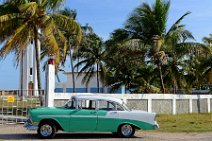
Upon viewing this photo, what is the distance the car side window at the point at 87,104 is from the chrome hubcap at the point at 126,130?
134cm

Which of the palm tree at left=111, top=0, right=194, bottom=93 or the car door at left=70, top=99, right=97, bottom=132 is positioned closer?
the car door at left=70, top=99, right=97, bottom=132

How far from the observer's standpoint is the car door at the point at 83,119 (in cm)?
1536

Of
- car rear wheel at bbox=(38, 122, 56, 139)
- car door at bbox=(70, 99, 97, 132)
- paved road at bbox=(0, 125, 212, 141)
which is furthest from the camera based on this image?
paved road at bbox=(0, 125, 212, 141)

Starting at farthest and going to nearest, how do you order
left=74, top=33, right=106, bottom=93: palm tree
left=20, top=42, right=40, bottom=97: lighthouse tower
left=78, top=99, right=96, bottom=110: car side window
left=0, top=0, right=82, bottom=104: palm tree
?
left=20, top=42, right=40, bottom=97: lighthouse tower
left=74, top=33, right=106, bottom=93: palm tree
left=0, top=0, right=82, bottom=104: palm tree
left=78, top=99, right=96, bottom=110: car side window

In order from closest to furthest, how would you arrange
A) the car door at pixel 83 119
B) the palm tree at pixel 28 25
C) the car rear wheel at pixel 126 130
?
the car door at pixel 83 119 → the car rear wheel at pixel 126 130 → the palm tree at pixel 28 25

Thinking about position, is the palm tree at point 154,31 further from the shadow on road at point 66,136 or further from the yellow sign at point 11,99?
the shadow on road at point 66,136

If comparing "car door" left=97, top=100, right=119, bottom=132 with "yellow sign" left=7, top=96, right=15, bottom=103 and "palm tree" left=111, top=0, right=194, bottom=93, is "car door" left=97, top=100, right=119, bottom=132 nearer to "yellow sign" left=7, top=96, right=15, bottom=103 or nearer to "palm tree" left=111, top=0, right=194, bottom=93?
"yellow sign" left=7, top=96, right=15, bottom=103

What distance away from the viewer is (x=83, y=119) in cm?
1539

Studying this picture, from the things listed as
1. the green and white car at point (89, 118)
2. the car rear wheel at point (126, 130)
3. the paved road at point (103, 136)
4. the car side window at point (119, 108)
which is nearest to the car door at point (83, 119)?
the green and white car at point (89, 118)

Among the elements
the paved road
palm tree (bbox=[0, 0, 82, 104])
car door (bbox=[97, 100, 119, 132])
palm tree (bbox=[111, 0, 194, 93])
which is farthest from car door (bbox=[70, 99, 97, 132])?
palm tree (bbox=[111, 0, 194, 93])

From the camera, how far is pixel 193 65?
3738 centimetres

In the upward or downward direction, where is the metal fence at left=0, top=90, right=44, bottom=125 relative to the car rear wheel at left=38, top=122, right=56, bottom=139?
upward

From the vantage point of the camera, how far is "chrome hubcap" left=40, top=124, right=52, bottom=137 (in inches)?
600

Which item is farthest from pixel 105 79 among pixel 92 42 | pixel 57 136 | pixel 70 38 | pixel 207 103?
pixel 57 136
